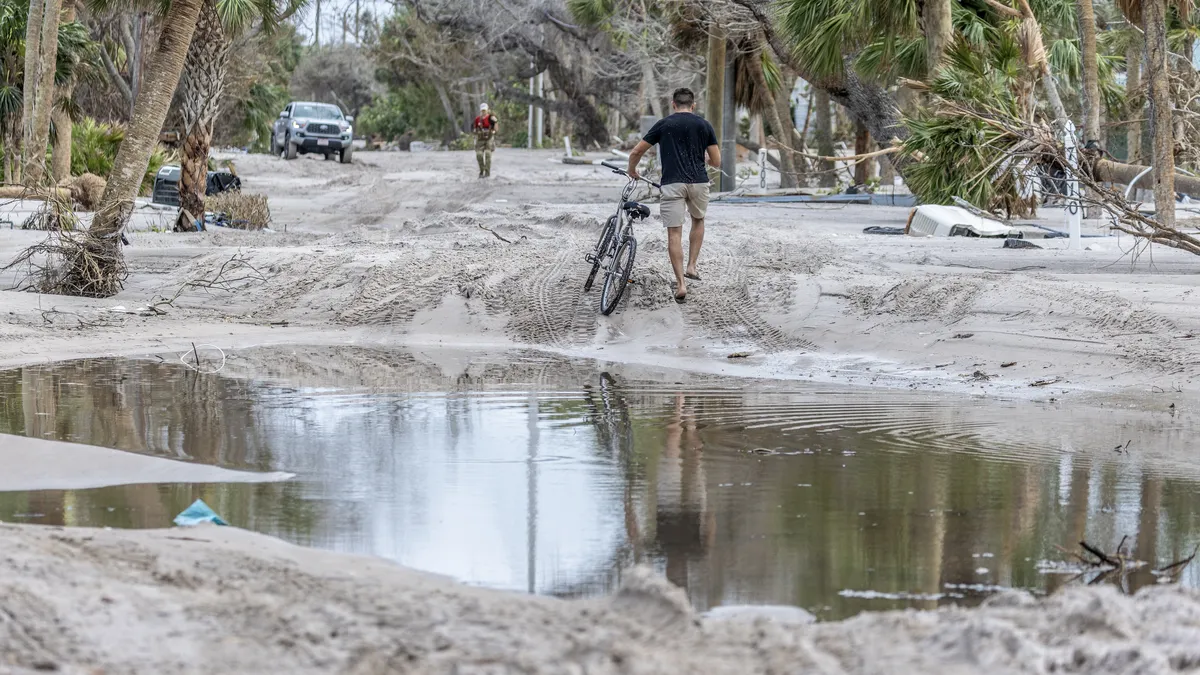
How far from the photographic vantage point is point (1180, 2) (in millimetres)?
13031

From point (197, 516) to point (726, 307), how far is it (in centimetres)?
718

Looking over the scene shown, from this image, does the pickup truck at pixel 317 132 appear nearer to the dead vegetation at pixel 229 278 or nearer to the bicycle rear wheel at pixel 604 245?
the dead vegetation at pixel 229 278

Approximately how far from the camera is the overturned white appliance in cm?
1658

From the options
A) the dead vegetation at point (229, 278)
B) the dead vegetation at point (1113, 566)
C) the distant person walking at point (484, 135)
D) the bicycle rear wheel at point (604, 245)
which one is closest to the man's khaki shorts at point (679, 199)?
the bicycle rear wheel at point (604, 245)

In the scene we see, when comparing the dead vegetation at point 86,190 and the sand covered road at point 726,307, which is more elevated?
the dead vegetation at point 86,190

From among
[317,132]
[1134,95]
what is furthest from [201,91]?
[317,132]

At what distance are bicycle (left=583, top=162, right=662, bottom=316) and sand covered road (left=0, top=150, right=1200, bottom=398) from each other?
0.71 feet

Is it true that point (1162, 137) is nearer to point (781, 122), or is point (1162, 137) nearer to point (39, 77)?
point (39, 77)

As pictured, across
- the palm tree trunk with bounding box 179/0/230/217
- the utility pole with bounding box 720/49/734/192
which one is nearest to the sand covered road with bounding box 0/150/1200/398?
the palm tree trunk with bounding box 179/0/230/217

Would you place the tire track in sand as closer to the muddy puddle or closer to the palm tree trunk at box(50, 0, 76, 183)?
the muddy puddle

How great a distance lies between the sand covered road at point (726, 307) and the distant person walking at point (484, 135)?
46.9 ft

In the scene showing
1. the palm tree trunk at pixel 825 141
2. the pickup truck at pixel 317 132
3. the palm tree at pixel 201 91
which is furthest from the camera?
the pickup truck at pixel 317 132

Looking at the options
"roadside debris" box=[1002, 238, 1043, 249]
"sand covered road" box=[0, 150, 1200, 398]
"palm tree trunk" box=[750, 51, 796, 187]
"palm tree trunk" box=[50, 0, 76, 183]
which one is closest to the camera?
"sand covered road" box=[0, 150, 1200, 398]

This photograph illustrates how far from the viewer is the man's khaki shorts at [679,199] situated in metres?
11.8
